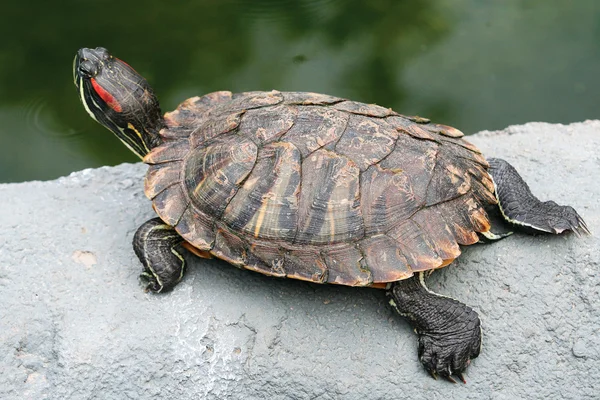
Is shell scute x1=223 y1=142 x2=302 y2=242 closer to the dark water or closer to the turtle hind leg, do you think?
A: the turtle hind leg

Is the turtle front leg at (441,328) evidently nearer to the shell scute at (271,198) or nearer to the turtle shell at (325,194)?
the turtle shell at (325,194)

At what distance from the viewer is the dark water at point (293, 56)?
18.3 ft

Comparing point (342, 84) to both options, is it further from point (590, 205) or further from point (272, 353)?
point (272, 353)

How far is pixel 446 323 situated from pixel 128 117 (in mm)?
2078

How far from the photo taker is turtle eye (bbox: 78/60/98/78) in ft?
11.6

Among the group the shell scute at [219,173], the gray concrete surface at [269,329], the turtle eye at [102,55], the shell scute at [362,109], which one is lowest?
the gray concrete surface at [269,329]

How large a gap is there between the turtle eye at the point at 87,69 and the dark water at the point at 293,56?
1.85 metres

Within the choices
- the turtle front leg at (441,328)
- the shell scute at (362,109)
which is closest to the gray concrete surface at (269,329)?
the turtle front leg at (441,328)

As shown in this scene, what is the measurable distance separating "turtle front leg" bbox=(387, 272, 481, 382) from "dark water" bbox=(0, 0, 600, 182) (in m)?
2.84

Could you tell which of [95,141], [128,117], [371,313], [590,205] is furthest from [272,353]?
[95,141]

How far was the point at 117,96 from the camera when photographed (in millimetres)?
3578

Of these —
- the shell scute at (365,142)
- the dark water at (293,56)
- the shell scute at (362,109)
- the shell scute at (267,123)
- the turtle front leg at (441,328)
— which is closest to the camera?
the turtle front leg at (441,328)

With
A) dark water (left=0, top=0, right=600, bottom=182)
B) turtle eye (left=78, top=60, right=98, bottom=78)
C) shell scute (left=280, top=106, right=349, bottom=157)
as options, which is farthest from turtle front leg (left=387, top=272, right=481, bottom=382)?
dark water (left=0, top=0, right=600, bottom=182)

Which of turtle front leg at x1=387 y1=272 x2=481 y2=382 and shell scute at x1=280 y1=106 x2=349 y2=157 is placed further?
shell scute at x1=280 y1=106 x2=349 y2=157
